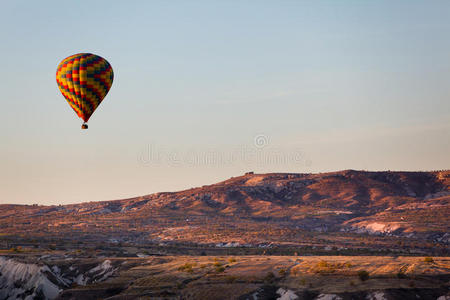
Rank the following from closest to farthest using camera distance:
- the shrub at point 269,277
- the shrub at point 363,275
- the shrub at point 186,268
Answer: the shrub at point 363,275 < the shrub at point 269,277 < the shrub at point 186,268

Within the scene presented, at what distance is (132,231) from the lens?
189250mm

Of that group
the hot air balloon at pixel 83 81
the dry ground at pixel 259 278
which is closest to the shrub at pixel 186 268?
the dry ground at pixel 259 278

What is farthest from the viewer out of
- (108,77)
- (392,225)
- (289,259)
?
(392,225)

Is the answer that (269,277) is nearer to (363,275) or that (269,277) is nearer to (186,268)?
(363,275)

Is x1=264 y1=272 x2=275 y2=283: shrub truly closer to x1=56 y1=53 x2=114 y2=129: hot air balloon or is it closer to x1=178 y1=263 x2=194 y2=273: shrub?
x1=178 y1=263 x2=194 y2=273: shrub

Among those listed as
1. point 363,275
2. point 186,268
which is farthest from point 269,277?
point 186,268

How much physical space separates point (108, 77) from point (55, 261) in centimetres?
2675

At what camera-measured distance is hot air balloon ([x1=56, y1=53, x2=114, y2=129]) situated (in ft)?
286

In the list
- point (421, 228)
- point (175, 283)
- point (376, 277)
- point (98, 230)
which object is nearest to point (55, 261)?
point (175, 283)

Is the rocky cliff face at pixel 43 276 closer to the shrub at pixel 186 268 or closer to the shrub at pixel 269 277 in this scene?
the shrub at pixel 186 268

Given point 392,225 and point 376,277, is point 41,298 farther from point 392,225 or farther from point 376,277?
point 392,225

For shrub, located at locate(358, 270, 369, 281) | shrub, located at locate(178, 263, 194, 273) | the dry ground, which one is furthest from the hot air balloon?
shrub, located at locate(358, 270, 369, 281)

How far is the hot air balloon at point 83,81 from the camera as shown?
3433 inches

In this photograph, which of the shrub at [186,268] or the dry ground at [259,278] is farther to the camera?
the shrub at [186,268]
